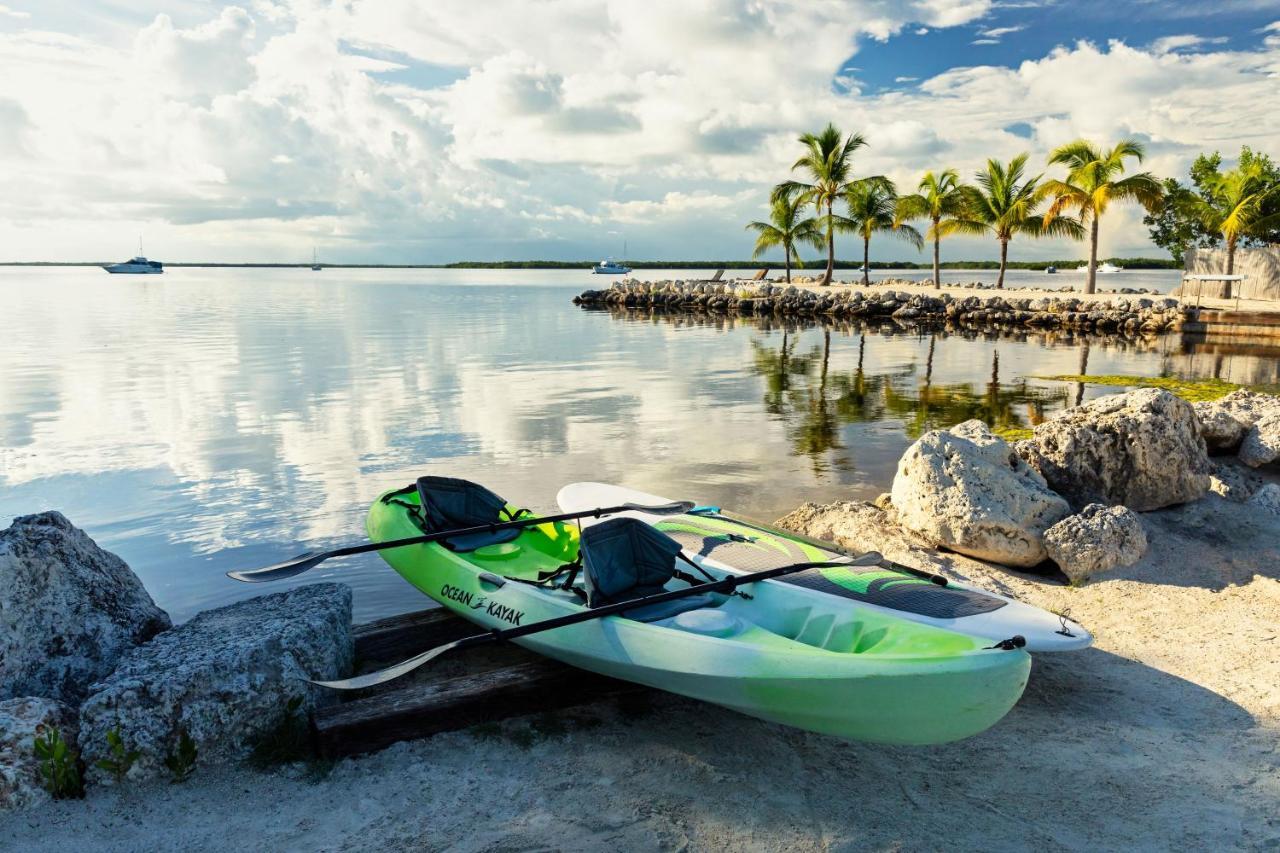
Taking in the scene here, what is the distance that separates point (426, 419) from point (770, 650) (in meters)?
12.6

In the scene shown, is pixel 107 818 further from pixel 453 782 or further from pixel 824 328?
pixel 824 328

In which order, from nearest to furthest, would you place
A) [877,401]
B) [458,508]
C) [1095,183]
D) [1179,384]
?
[458,508], [877,401], [1179,384], [1095,183]

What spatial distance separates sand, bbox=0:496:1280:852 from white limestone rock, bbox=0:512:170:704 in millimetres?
1161

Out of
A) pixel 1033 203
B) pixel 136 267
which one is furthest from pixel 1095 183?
pixel 136 267

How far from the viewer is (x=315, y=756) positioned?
4.77m

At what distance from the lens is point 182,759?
458cm

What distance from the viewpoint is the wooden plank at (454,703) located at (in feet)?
15.7

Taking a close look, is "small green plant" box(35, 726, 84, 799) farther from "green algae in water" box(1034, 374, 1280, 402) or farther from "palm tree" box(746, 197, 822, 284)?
"palm tree" box(746, 197, 822, 284)

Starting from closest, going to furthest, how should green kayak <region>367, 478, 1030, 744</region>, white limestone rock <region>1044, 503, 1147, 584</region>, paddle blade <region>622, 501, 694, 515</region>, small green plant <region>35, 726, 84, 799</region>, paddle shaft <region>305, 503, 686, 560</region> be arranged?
green kayak <region>367, 478, 1030, 744</region>
small green plant <region>35, 726, 84, 799</region>
paddle shaft <region>305, 503, 686, 560</region>
white limestone rock <region>1044, 503, 1147, 584</region>
paddle blade <region>622, 501, 694, 515</region>

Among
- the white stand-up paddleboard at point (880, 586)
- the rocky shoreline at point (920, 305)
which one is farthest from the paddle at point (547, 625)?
the rocky shoreline at point (920, 305)

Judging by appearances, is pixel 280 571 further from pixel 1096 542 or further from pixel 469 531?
pixel 1096 542

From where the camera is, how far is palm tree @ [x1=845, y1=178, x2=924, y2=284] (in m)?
50.1

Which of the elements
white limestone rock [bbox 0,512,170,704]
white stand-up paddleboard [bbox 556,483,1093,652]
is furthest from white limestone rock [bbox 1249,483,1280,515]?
white limestone rock [bbox 0,512,170,704]

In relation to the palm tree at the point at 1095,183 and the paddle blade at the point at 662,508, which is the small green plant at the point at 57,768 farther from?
the palm tree at the point at 1095,183
